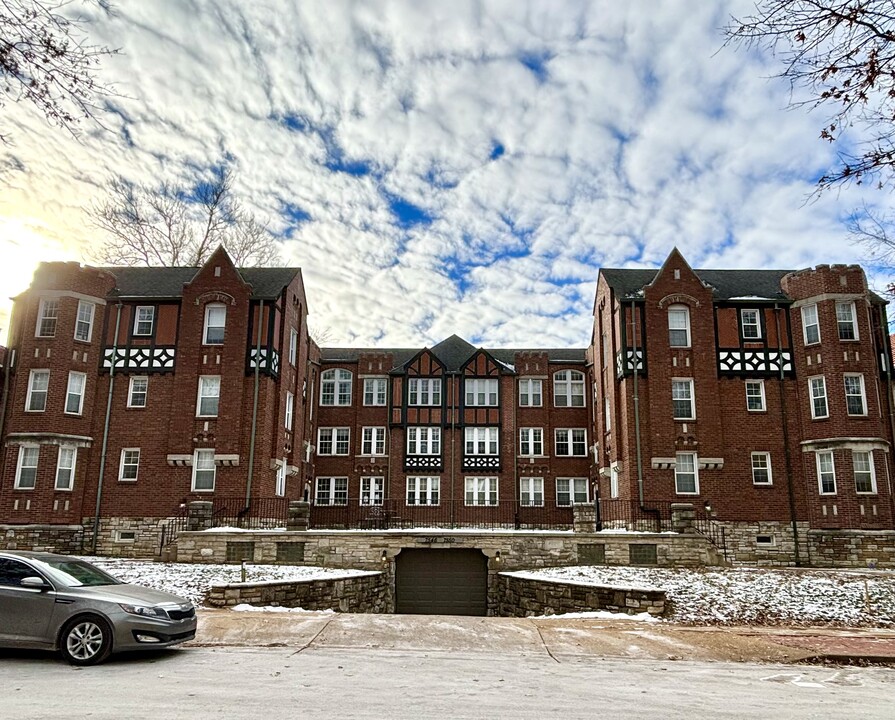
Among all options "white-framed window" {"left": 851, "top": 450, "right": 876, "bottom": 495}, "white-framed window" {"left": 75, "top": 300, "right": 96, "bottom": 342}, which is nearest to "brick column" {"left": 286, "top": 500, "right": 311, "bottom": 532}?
"white-framed window" {"left": 75, "top": 300, "right": 96, "bottom": 342}

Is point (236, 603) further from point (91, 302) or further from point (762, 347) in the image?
point (762, 347)

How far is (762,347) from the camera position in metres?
29.5

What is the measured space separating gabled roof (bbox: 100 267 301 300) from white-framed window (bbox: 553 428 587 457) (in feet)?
54.2

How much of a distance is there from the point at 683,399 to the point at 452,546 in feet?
39.6

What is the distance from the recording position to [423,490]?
3634 centimetres

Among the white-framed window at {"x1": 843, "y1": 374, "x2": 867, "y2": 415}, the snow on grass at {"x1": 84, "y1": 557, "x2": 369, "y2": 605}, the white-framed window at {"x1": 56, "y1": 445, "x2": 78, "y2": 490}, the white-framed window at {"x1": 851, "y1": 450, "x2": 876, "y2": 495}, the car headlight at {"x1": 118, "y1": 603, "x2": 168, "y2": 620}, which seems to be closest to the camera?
the car headlight at {"x1": 118, "y1": 603, "x2": 168, "y2": 620}

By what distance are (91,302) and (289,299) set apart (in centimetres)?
809

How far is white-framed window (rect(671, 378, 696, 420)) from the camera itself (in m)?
28.8

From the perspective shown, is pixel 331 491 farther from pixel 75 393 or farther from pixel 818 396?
pixel 818 396

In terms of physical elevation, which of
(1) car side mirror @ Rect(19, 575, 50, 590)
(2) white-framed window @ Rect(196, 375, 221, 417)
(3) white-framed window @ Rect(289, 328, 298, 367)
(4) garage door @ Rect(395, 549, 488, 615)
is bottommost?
(4) garage door @ Rect(395, 549, 488, 615)

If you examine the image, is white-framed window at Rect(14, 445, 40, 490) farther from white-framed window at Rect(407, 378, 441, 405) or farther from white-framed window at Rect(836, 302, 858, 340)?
white-framed window at Rect(836, 302, 858, 340)

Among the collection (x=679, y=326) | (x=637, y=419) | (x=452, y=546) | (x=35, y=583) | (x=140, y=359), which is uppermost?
(x=679, y=326)

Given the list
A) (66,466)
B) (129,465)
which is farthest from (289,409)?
(66,466)

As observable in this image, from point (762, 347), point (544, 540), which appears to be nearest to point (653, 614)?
point (544, 540)
